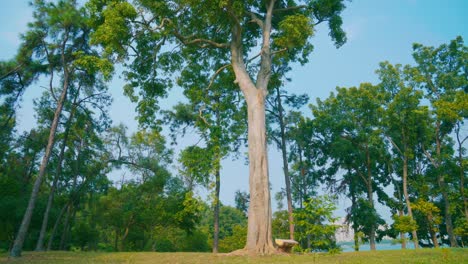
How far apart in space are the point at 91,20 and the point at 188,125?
10.6 meters

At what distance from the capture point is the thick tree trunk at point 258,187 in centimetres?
1155

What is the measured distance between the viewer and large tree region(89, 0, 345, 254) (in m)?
12.6

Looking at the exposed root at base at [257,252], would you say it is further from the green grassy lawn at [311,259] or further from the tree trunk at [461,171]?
the tree trunk at [461,171]

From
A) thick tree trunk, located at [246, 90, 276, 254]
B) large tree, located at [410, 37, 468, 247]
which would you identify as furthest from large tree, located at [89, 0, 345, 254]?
large tree, located at [410, 37, 468, 247]

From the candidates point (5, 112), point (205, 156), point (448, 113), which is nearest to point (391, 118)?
point (448, 113)

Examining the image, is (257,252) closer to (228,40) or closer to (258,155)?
(258,155)

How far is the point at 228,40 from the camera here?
57.1 feet

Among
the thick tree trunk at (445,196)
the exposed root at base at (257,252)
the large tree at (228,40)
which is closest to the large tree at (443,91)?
the thick tree trunk at (445,196)

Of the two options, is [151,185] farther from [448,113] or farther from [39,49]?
[448,113]

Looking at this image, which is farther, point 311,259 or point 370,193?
point 370,193

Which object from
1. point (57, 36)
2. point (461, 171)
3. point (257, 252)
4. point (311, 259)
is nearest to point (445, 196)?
point (461, 171)

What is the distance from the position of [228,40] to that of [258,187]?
871 centimetres

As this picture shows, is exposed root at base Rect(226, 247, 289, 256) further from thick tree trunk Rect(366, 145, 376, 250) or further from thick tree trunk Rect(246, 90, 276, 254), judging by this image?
thick tree trunk Rect(366, 145, 376, 250)

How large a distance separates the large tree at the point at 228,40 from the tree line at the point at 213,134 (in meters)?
0.06
